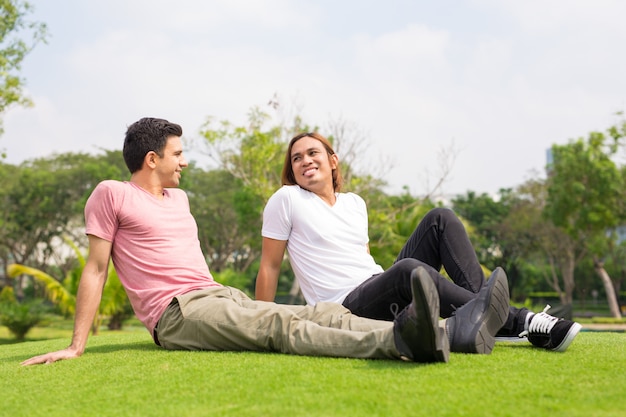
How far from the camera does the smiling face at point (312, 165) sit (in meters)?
4.07

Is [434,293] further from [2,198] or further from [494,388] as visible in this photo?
[2,198]

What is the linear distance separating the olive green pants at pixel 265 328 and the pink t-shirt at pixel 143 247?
11 cm

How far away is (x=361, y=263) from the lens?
12.4 feet

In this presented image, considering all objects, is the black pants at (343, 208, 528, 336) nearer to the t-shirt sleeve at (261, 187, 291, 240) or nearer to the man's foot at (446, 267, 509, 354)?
Result: the man's foot at (446, 267, 509, 354)

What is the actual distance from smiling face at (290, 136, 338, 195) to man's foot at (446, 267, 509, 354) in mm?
1280

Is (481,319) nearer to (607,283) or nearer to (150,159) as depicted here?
(150,159)

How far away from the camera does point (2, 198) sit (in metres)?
33.7

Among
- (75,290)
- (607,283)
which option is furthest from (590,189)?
(75,290)

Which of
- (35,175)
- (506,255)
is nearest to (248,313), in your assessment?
Result: (35,175)

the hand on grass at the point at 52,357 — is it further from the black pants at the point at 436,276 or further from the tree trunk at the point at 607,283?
the tree trunk at the point at 607,283

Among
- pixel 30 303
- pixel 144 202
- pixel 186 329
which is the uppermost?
pixel 144 202

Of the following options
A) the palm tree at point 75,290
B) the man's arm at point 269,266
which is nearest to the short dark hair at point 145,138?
the man's arm at point 269,266

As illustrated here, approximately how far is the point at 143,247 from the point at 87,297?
1.29 ft

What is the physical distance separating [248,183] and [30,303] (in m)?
7.22
